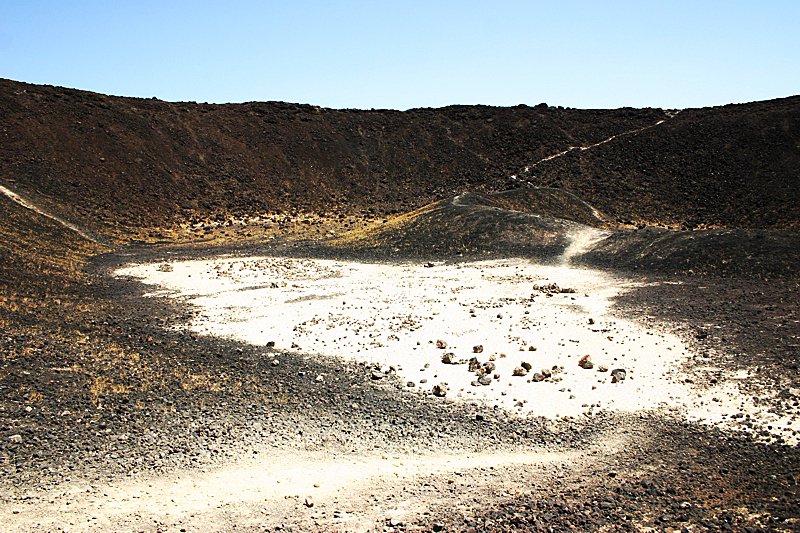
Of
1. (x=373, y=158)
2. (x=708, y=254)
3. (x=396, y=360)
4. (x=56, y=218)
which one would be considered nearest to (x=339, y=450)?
(x=396, y=360)

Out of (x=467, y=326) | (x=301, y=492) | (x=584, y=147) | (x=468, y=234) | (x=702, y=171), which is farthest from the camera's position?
(x=584, y=147)

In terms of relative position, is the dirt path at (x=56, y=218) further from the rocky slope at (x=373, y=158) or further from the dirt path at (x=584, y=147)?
the dirt path at (x=584, y=147)

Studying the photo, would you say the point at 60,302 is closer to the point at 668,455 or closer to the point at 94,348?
the point at 94,348

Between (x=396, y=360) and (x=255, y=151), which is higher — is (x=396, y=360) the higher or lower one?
the lower one

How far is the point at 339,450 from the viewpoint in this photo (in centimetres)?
963

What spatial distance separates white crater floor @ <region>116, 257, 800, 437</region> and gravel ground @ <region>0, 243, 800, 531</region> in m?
0.71

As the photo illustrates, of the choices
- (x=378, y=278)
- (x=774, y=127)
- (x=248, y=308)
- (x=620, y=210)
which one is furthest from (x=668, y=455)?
(x=774, y=127)

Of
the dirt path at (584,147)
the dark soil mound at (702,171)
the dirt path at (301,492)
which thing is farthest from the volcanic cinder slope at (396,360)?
the dirt path at (584,147)

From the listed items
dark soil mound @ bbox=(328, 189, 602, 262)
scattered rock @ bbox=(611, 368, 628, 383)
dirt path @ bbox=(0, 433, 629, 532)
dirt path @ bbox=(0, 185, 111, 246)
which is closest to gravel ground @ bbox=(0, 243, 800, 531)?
dirt path @ bbox=(0, 433, 629, 532)

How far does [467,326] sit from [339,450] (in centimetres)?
755

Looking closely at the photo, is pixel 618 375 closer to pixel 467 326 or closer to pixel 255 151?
pixel 467 326

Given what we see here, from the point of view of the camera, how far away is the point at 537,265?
81.4 feet

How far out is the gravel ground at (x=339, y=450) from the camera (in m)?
7.46

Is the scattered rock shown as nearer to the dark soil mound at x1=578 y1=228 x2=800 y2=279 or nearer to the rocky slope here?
the dark soil mound at x1=578 y1=228 x2=800 y2=279
